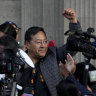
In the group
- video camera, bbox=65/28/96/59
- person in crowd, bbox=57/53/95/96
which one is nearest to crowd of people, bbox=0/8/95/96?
person in crowd, bbox=57/53/95/96

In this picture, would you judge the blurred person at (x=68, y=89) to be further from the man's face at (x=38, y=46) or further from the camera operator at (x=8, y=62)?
the man's face at (x=38, y=46)

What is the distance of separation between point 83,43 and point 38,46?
3.33 ft

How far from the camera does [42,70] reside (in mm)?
4562

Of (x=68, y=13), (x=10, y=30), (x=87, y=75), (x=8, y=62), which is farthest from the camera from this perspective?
(x=10, y=30)

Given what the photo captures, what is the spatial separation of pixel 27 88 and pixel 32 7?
4.95 m

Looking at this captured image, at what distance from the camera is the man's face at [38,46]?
4.62m

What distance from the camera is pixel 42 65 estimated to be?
15.1ft

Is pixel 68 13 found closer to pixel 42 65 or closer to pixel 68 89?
pixel 42 65

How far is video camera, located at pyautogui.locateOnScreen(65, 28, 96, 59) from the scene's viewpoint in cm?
364

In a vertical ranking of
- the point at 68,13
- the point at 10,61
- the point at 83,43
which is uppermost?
the point at 68,13

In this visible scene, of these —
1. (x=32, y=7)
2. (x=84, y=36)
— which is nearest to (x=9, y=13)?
(x=32, y=7)

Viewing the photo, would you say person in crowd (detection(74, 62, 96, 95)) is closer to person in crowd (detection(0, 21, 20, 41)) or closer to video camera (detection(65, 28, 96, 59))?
video camera (detection(65, 28, 96, 59))

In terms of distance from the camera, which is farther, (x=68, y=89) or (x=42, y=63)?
(x=42, y=63)

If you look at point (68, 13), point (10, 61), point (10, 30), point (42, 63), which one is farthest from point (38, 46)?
point (10, 61)
